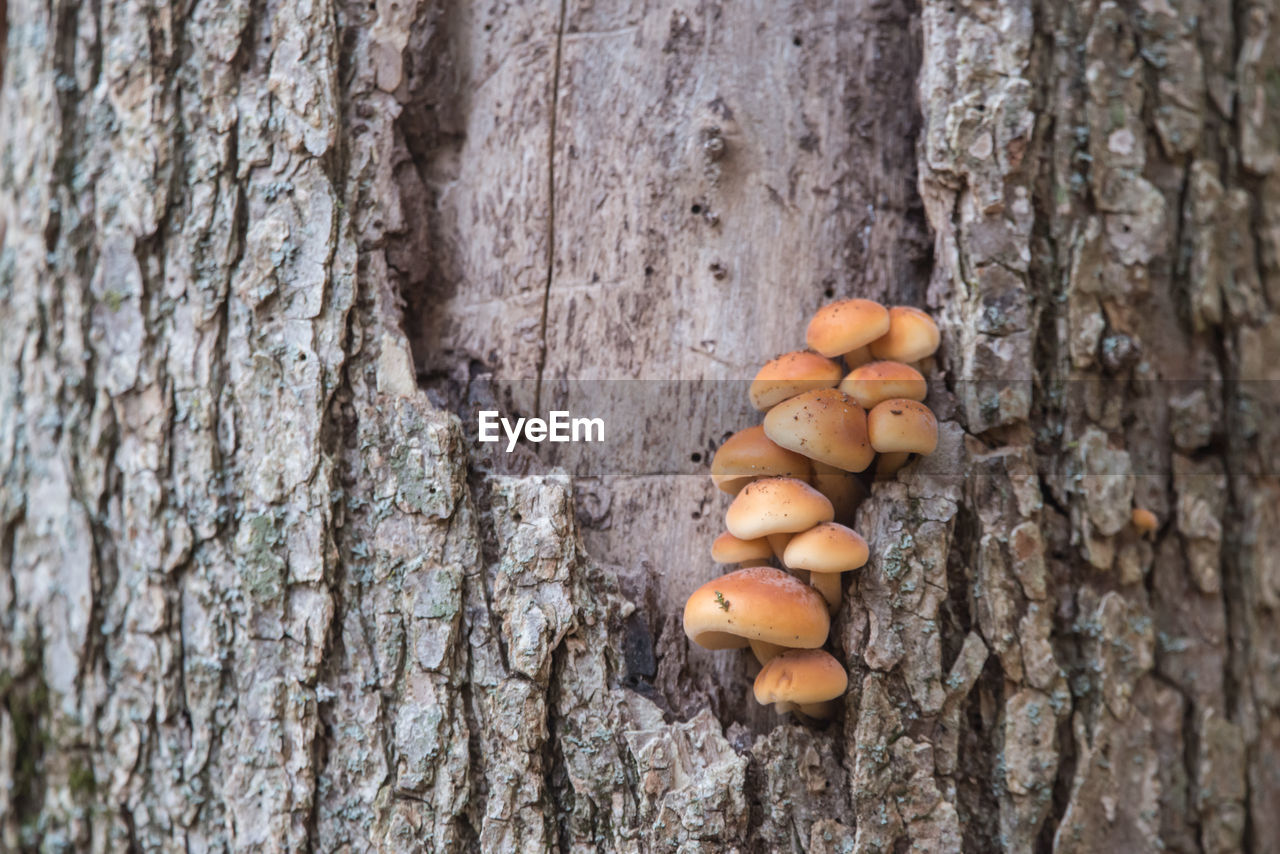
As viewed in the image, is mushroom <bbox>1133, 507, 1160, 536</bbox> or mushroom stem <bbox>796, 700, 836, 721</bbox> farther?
mushroom <bbox>1133, 507, 1160, 536</bbox>

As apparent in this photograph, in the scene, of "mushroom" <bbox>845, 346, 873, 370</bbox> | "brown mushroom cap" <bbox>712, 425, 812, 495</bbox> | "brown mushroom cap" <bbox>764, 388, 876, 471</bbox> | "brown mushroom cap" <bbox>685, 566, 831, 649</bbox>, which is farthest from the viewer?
"mushroom" <bbox>845, 346, 873, 370</bbox>

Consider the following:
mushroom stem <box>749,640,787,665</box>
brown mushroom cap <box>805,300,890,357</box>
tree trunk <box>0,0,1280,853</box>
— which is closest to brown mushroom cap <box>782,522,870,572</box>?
tree trunk <box>0,0,1280,853</box>

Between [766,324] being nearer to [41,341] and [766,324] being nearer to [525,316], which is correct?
[525,316]

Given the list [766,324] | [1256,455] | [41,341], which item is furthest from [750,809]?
[41,341]

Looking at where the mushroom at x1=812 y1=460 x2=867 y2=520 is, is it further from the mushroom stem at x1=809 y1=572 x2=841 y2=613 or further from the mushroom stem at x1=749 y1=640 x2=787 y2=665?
the mushroom stem at x1=749 y1=640 x2=787 y2=665

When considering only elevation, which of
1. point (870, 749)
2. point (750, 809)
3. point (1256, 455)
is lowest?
point (750, 809)

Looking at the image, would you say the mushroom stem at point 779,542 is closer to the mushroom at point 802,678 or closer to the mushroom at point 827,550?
the mushroom at point 827,550

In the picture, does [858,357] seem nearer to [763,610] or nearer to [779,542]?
[779,542]
